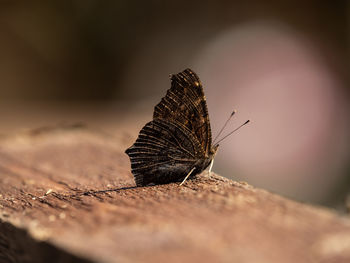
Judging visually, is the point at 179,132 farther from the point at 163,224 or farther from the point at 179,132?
the point at 163,224

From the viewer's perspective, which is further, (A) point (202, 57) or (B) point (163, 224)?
(A) point (202, 57)

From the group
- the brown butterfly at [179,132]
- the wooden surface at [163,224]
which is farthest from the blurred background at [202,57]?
the wooden surface at [163,224]

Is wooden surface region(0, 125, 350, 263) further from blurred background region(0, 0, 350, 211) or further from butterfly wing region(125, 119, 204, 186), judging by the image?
blurred background region(0, 0, 350, 211)

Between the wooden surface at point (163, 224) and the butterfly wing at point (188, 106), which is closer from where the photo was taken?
the wooden surface at point (163, 224)

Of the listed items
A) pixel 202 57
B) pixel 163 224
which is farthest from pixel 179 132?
pixel 202 57

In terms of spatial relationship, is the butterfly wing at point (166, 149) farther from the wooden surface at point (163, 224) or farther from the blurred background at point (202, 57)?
the blurred background at point (202, 57)

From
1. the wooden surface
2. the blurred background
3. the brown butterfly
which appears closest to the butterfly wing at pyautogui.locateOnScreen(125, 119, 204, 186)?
the brown butterfly
